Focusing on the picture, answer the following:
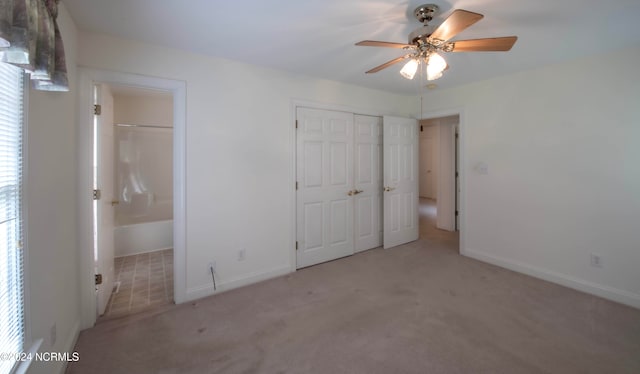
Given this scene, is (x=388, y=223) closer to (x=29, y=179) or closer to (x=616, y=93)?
(x=616, y=93)

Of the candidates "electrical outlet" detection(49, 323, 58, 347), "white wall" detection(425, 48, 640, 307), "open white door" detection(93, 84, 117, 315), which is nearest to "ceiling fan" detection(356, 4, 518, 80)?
"white wall" detection(425, 48, 640, 307)

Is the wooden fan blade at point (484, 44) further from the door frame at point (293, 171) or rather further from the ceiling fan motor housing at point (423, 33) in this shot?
the door frame at point (293, 171)

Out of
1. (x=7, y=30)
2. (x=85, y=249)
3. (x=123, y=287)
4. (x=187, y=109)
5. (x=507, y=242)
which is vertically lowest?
(x=123, y=287)

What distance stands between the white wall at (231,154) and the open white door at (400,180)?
1352mm

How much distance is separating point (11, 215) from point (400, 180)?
395cm

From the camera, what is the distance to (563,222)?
113 inches

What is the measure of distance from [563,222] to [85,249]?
4.59 m

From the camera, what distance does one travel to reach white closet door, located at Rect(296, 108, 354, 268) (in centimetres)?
326

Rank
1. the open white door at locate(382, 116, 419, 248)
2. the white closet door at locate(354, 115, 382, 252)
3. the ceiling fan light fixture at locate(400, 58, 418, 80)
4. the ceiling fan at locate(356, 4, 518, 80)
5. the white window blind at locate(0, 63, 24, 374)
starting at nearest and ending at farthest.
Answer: the white window blind at locate(0, 63, 24, 374) → the ceiling fan at locate(356, 4, 518, 80) → the ceiling fan light fixture at locate(400, 58, 418, 80) → the white closet door at locate(354, 115, 382, 252) → the open white door at locate(382, 116, 419, 248)

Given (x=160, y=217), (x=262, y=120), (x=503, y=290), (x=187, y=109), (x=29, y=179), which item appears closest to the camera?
(x=29, y=179)

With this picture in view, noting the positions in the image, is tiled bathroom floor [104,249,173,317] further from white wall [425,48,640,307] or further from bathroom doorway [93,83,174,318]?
white wall [425,48,640,307]

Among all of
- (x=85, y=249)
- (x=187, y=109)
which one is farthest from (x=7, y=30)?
(x=85, y=249)

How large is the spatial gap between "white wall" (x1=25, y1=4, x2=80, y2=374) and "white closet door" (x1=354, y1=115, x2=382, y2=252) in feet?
9.64

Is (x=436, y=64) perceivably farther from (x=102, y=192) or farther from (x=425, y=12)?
(x=102, y=192)
